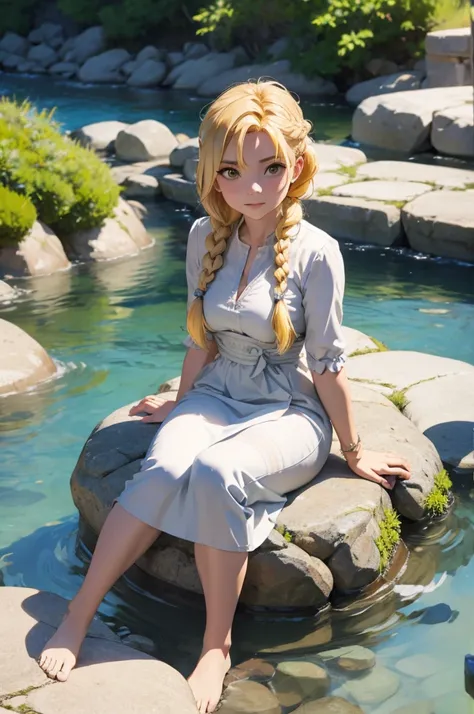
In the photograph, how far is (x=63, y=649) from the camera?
2846mm

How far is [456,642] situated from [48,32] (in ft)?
80.7

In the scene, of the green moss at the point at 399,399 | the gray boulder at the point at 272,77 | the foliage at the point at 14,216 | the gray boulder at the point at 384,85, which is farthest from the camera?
the gray boulder at the point at 272,77

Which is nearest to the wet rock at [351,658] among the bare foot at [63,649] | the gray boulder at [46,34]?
the bare foot at [63,649]

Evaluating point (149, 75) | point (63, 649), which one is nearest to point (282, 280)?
point (63, 649)

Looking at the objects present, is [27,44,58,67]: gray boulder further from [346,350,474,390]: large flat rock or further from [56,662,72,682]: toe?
[56,662,72,682]: toe

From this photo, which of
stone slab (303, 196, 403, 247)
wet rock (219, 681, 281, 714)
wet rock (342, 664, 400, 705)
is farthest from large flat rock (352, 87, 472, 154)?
wet rock (219, 681, 281, 714)

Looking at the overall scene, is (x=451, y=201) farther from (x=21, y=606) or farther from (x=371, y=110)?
(x=21, y=606)

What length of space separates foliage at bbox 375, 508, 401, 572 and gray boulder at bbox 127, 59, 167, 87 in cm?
1742

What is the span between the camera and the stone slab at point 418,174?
8.82 metres

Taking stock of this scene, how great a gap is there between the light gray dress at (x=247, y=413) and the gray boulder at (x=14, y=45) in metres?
23.0

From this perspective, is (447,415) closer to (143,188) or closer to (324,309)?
(324,309)

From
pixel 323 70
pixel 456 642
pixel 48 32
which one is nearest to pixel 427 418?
pixel 456 642

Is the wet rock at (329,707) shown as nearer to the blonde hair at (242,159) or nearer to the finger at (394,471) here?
the finger at (394,471)

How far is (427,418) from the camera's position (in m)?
4.49
